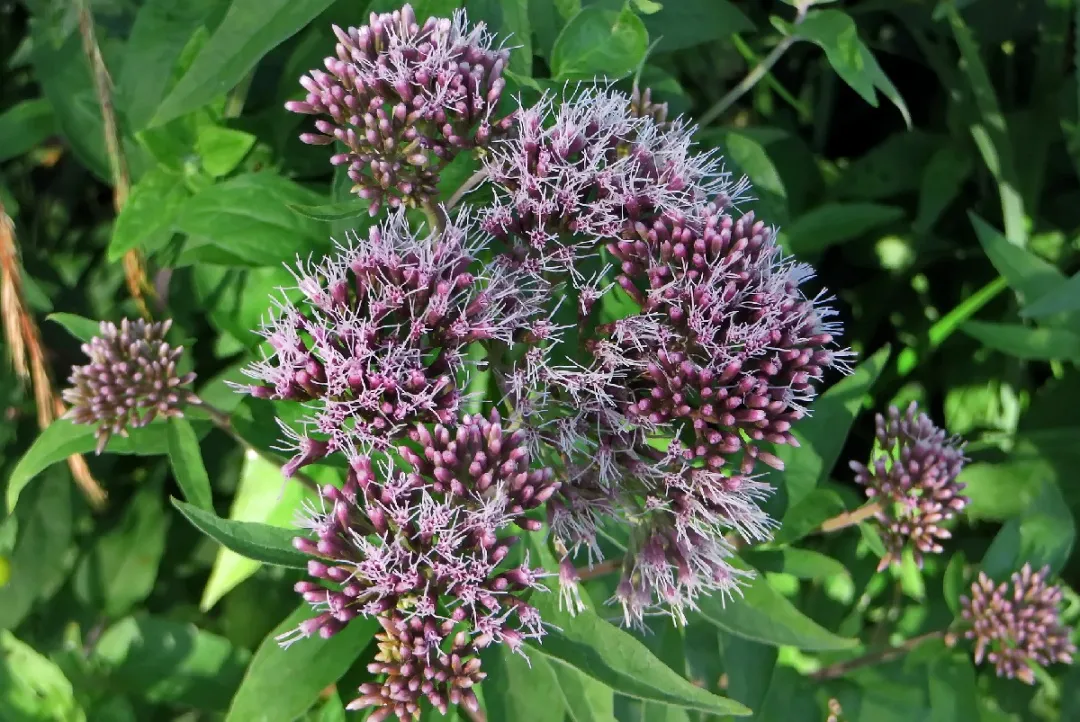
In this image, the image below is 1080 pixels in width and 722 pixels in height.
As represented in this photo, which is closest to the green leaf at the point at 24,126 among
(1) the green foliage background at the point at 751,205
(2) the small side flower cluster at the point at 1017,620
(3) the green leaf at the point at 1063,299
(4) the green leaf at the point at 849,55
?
(1) the green foliage background at the point at 751,205

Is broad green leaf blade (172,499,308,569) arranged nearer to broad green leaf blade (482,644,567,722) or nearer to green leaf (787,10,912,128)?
broad green leaf blade (482,644,567,722)

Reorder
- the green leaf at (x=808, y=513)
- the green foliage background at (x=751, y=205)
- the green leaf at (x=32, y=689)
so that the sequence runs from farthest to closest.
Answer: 1. the green leaf at (x=32, y=689)
2. the green leaf at (x=808, y=513)
3. the green foliage background at (x=751, y=205)

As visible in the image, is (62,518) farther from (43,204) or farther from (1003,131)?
(1003,131)

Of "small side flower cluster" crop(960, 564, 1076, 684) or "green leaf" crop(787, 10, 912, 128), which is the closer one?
"green leaf" crop(787, 10, 912, 128)

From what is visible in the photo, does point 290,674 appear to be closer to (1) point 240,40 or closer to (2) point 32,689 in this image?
(2) point 32,689

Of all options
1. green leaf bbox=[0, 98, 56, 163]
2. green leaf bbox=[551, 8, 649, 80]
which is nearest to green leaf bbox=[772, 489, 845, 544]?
green leaf bbox=[551, 8, 649, 80]

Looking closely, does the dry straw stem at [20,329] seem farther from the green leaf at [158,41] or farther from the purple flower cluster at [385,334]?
the purple flower cluster at [385,334]
